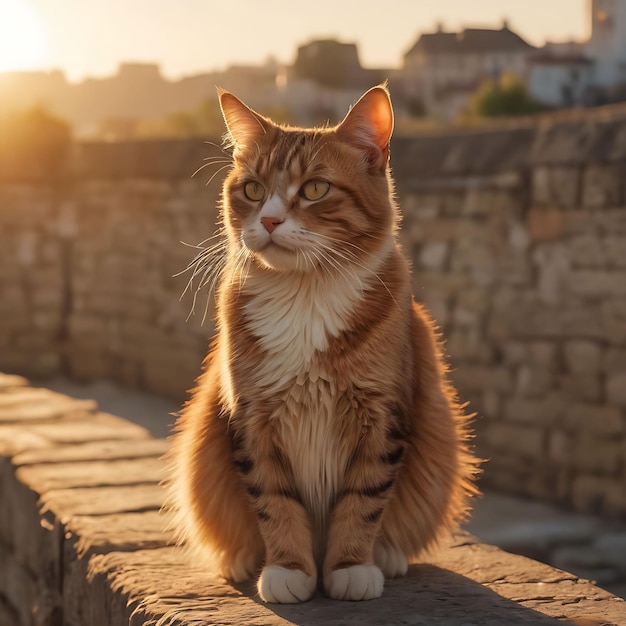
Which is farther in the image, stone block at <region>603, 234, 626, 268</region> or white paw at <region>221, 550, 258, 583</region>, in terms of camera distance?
stone block at <region>603, 234, 626, 268</region>

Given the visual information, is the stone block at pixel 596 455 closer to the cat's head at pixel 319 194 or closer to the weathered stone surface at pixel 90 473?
the weathered stone surface at pixel 90 473

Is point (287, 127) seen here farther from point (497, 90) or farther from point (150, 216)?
point (497, 90)

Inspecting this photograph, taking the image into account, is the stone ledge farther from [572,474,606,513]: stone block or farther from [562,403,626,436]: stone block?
[572,474,606,513]: stone block

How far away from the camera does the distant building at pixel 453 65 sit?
3784cm

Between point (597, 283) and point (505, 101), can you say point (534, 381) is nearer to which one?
point (597, 283)

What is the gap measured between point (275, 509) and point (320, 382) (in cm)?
32

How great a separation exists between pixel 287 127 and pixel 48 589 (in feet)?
5.27

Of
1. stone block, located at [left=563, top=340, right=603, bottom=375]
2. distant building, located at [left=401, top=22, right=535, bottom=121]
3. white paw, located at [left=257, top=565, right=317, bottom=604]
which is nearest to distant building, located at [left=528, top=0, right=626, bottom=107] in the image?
distant building, located at [left=401, top=22, right=535, bottom=121]

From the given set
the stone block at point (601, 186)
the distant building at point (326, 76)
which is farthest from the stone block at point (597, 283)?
the distant building at point (326, 76)

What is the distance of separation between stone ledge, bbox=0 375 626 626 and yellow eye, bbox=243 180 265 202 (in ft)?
3.15

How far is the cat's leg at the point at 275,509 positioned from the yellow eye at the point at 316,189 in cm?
56

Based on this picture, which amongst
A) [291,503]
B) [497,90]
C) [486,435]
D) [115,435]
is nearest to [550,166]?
[486,435]

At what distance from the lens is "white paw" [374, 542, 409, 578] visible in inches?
99.7

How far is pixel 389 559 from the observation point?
254 centimetres
